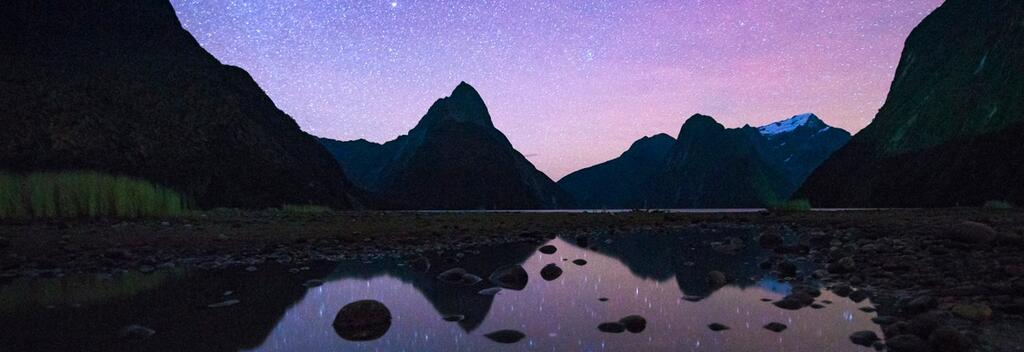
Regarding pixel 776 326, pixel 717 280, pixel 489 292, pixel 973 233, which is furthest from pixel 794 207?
pixel 776 326

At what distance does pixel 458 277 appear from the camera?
7.77 m

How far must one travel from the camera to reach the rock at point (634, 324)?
15.7 ft

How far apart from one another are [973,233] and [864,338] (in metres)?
8.50

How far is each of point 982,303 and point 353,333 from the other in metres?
5.83

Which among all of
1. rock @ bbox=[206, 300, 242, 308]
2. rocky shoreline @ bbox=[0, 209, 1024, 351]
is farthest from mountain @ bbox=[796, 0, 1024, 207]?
rock @ bbox=[206, 300, 242, 308]

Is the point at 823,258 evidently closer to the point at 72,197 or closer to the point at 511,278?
the point at 511,278

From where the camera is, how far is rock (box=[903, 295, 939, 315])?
193 inches

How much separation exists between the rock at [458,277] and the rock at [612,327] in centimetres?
304

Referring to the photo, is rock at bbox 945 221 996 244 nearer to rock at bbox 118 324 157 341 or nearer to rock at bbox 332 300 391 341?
rock at bbox 332 300 391 341

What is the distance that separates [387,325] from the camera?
518 centimetres

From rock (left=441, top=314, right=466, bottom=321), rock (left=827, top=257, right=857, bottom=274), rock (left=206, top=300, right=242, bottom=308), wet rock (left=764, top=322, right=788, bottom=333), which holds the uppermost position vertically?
rock (left=827, top=257, right=857, bottom=274)

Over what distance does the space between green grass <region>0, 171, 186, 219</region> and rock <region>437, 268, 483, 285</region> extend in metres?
15.7

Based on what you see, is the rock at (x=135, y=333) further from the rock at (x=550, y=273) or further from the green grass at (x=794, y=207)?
the green grass at (x=794, y=207)

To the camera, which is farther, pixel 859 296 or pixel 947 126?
pixel 947 126
